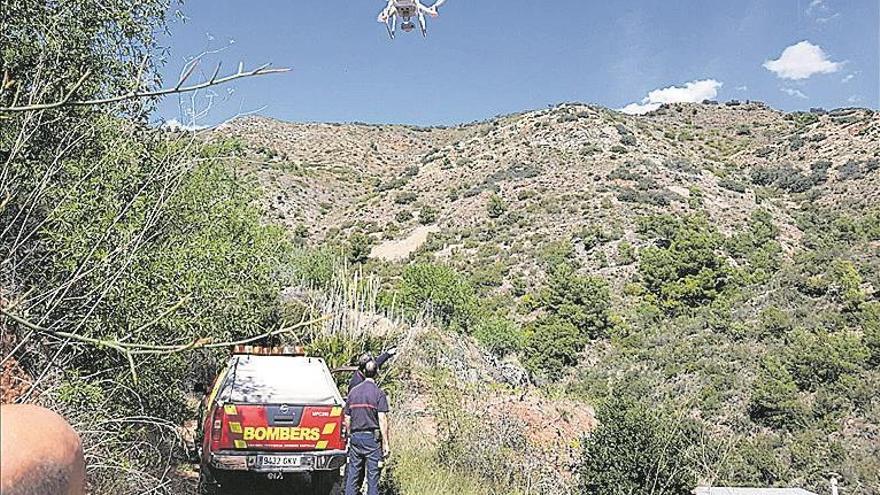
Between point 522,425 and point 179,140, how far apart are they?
270 inches

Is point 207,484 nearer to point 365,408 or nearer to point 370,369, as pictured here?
point 365,408

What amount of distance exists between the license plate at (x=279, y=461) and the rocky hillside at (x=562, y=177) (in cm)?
2962

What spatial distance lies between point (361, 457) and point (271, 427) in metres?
0.95

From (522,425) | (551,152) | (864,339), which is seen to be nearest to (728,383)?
(864,339)

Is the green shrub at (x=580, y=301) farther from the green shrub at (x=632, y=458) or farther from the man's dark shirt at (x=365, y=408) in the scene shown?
the man's dark shirt at (x=365, y=408)

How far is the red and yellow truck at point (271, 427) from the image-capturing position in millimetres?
7184

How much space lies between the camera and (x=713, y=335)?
88.9ft

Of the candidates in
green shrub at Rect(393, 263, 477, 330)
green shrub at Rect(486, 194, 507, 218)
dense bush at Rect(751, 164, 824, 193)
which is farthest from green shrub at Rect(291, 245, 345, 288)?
dense bush at Rect(751, 164, 824, 193)

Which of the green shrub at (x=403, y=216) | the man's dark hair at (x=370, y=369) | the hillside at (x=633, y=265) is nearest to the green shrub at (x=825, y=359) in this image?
the hillside at (x=633, y=265)

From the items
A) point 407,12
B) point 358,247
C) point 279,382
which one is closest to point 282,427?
point 279,382

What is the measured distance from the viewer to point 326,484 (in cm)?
852

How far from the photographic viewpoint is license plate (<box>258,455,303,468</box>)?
729 cm

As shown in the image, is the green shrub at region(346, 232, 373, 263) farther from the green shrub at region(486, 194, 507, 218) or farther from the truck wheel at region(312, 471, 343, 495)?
the truck wheel at region(312, 471, 343, 495)

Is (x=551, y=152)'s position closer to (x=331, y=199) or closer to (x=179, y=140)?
(x=331, y=199)
